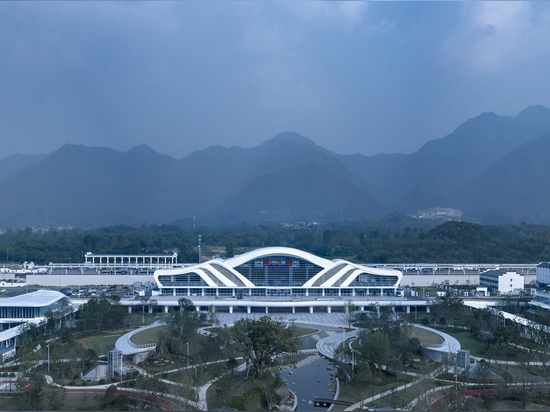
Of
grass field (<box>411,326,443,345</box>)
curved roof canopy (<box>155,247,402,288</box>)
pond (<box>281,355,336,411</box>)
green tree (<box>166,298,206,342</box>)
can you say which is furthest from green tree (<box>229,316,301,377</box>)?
curved roof canopy (<box>155,247,402,288</box>)

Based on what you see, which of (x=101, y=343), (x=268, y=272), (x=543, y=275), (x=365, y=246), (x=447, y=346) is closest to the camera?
(x=447, y=346)

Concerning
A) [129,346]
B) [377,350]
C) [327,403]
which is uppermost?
[377,350]

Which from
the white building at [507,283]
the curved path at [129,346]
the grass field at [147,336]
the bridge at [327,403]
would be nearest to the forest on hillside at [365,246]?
the white building at [507,283]

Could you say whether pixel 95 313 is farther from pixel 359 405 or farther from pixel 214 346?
pixel 359 405

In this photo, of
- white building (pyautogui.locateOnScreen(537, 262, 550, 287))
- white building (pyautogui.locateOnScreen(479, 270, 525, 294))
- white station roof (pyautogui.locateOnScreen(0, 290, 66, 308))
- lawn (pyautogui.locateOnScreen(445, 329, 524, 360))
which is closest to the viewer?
lawn (pyautogui.locateOnScreen(445, 329, 524, 360))

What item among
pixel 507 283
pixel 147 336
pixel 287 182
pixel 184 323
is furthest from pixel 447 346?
pixel 287 182

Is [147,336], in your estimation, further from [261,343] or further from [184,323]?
[261,343]

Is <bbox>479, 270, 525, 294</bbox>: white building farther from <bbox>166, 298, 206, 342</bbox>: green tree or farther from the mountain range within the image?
the mountain range

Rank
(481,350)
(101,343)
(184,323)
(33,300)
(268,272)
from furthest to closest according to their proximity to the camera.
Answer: (268,272) < (33,300) < (101,343) < (184,323) < (481,350)
